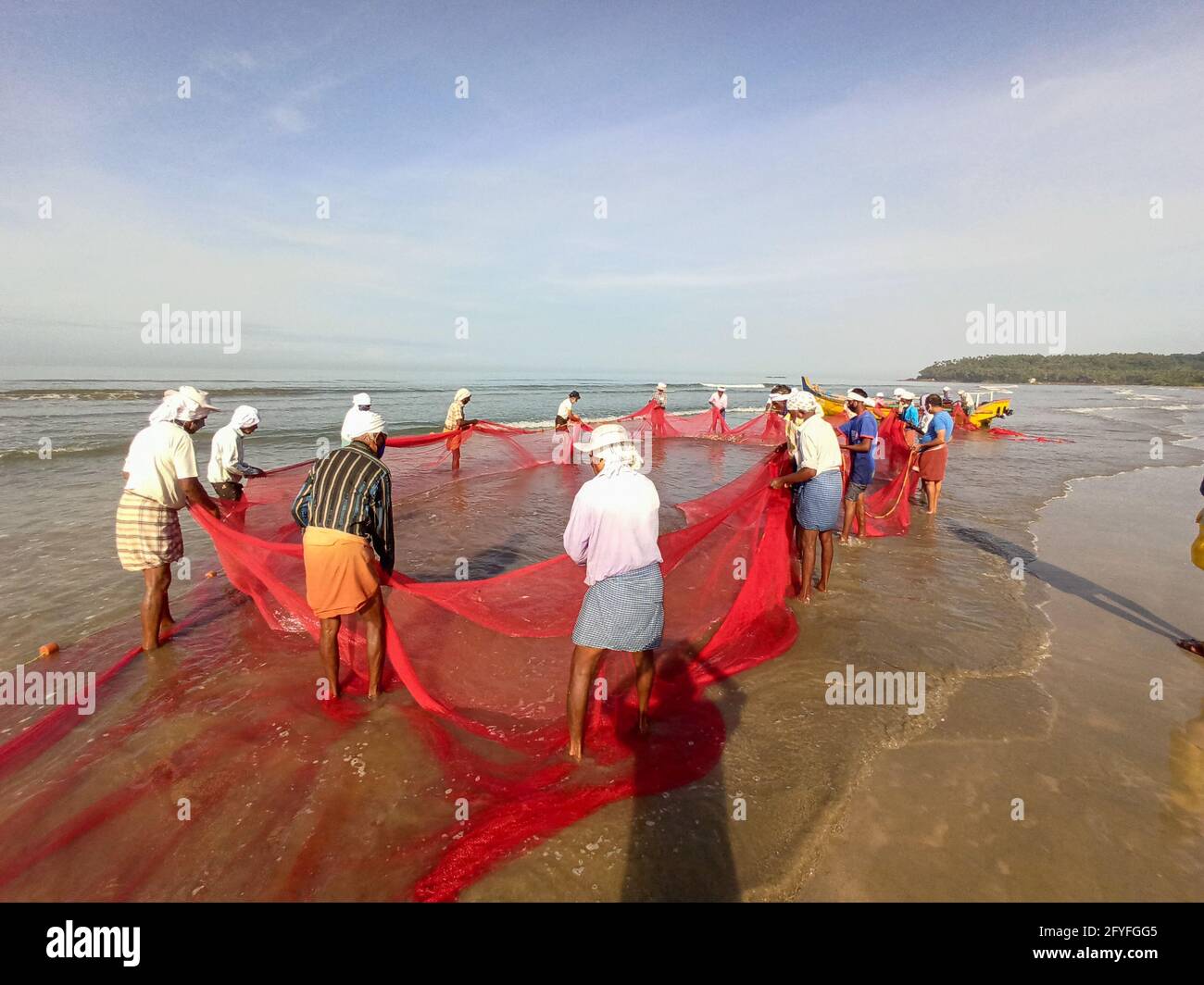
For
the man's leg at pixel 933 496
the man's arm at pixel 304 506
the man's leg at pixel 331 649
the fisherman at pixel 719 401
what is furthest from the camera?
the fisherman at pixel 719 401

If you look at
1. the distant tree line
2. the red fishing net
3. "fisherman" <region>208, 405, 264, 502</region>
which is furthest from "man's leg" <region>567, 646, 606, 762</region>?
the distant tree line

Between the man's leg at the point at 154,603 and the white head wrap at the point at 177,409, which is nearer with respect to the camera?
the white head wrap at the point at 177,409

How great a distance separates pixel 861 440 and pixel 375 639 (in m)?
6.15

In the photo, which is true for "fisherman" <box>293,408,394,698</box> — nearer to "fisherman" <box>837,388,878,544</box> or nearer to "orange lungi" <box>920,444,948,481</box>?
"fisherman" <box>837,388,878,544</box>

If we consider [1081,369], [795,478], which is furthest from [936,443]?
[1081,369]

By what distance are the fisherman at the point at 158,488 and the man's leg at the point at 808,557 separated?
5.16 m

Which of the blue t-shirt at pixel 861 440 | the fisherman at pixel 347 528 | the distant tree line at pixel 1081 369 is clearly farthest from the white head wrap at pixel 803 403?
the distant tree line at pixel 1081 369

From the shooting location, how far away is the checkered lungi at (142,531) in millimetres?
4246

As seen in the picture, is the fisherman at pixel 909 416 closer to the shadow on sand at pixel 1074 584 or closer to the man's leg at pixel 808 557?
the shadow on sand at pixel 1074 584

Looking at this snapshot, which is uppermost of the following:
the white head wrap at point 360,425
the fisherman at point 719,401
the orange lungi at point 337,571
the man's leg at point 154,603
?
the fisherman at point 719,401

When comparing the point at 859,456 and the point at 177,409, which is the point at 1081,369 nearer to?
the point at 859,456

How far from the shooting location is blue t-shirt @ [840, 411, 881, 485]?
7.20 m
